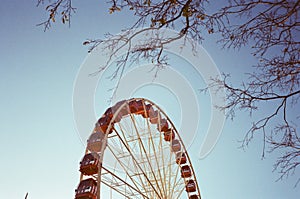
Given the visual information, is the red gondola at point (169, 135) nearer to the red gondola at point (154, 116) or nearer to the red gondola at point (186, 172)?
the red gondola at point (154, 116)

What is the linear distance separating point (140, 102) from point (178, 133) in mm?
2686

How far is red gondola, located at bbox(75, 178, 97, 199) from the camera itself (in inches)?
374

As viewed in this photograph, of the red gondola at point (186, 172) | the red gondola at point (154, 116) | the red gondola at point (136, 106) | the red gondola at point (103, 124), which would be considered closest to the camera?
the red gondola at point (103, 124)

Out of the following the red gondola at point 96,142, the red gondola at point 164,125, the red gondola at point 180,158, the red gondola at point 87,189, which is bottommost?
the red gondola at point 87,189

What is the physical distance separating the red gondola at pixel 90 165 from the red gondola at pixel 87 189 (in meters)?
0.31

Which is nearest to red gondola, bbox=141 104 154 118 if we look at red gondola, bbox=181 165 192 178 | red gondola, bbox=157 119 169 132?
red gondola, bbox=157 119 169 132

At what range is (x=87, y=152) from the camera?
11117mm

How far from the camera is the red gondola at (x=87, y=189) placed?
374 inches

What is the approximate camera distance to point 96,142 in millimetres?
10930

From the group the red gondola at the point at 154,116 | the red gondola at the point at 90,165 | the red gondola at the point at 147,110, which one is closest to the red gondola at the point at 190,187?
the red gondola at the point at 154,116

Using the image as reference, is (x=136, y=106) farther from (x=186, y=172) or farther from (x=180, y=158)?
(x=186, y=172)

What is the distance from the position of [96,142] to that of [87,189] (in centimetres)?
179

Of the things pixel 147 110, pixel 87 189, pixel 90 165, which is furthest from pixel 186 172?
pixel 87 189

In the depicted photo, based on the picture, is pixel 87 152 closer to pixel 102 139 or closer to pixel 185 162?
pixel 102 139
